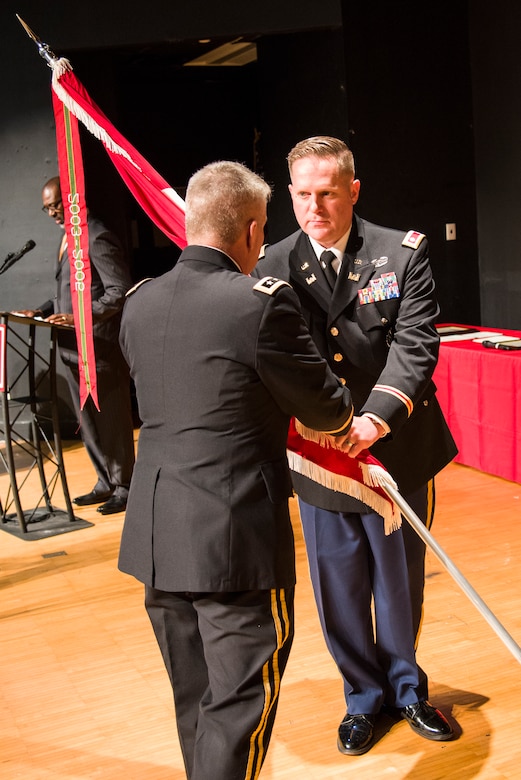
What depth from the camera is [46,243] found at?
6.63m

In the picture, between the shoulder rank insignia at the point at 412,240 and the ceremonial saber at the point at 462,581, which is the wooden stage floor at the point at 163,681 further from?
the shoulder rank insignia at the point at 412,240

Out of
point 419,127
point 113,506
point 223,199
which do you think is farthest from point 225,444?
point 419,127

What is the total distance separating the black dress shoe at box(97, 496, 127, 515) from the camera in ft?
15.4

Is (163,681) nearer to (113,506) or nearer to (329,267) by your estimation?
(329,267)

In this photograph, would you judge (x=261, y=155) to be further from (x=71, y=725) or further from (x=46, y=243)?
(x=71, y=725)

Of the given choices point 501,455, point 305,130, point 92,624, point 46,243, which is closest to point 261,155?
point 305,130

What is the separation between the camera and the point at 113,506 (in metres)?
4.73

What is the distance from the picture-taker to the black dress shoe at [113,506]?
471 cm

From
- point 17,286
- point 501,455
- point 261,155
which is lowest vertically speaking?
point 501,455

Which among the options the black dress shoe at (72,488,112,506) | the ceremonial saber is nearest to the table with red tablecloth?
the black dress shoe at (72,488,112,506)

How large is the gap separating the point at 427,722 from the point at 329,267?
1.14m

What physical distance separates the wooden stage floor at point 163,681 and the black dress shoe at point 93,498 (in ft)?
2.37

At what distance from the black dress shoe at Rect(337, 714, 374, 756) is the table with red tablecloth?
2429 mm

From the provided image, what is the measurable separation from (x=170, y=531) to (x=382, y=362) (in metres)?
0.82
